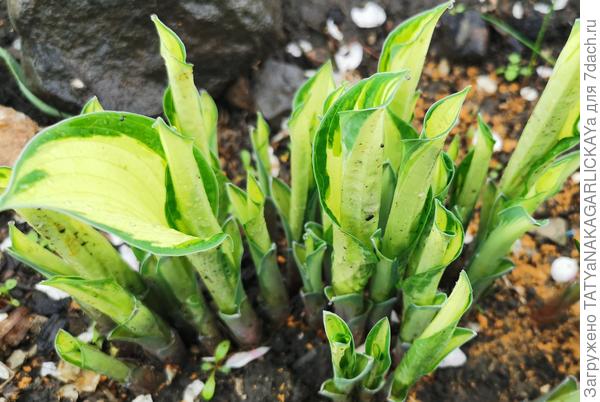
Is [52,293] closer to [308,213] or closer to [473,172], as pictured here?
[308,213]

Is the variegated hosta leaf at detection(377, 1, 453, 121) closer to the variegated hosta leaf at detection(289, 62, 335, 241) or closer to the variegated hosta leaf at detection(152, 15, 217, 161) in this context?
the variegated hosta leaf at detection(289, 62, 335, 241)

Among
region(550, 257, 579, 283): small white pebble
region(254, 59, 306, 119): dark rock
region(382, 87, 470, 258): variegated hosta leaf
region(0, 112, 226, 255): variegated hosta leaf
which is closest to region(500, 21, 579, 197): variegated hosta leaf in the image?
region(382, 87, 470, 258): variegated hosta leaf

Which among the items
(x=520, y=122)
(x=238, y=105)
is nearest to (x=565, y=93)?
(x=520, y=122)

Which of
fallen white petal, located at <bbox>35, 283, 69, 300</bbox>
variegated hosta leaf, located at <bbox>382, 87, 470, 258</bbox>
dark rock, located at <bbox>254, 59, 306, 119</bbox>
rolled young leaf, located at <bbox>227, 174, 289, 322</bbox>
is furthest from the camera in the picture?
dark rock, located at <bbox>254, 59, 306, 119</bbox>

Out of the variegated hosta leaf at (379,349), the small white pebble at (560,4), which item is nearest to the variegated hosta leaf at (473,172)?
the variegated hosta leaf at (379,349)

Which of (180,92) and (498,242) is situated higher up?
(180,92)

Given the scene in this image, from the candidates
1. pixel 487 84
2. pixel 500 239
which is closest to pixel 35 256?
pixel 500 239

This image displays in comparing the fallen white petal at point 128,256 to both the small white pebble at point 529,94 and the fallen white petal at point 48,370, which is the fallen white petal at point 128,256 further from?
the small white pebble at point 529,94
